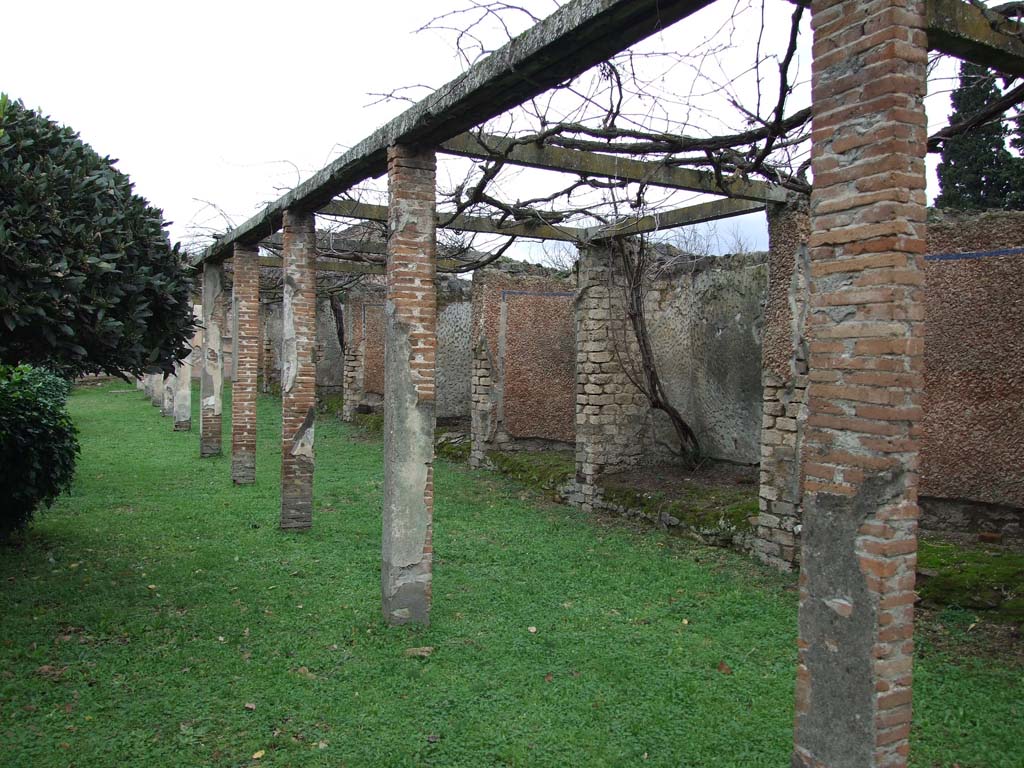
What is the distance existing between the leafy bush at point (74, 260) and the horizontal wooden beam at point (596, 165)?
86.8 inches

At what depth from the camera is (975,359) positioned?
6004mm

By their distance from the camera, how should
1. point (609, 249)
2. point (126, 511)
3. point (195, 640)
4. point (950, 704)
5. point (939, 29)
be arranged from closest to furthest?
point (939, 29), point (950, 704), point (195, 640), point (126, 511), point (609, 249)

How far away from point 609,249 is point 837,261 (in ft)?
22.4

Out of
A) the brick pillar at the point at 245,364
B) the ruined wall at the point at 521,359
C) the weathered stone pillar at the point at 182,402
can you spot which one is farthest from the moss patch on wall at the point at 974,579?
the weathered stone pillar at the point at 182,402

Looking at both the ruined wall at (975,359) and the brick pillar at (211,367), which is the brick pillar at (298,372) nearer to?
the brick pillar at (211,367)

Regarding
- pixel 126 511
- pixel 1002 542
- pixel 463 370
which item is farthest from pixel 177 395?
pixel 1002 542

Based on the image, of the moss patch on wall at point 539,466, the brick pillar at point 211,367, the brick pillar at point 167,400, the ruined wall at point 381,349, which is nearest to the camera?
the moss patch on wall at point 539,466

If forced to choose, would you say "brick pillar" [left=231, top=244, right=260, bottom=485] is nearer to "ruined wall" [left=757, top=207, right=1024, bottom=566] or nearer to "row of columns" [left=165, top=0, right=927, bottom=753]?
"ruined wall" [left=757, top=207, right=1024, bottom=566]

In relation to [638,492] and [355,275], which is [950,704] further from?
[355,275]

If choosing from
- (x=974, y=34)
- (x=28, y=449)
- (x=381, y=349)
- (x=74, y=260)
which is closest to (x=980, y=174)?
(x=974, y=34)

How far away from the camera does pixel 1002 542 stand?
5.96m

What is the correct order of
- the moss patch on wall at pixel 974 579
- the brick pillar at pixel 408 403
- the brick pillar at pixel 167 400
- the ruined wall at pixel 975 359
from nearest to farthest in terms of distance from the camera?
1. the moss patch on wall at pixel 974 579
2. the brick pillar at pixel 408 403
3. the ruined wall at pixel 975 359
4. the brick pillar at pixel 167 400

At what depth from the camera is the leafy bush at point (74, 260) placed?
13.5ft

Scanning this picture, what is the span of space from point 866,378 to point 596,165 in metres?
3.76
